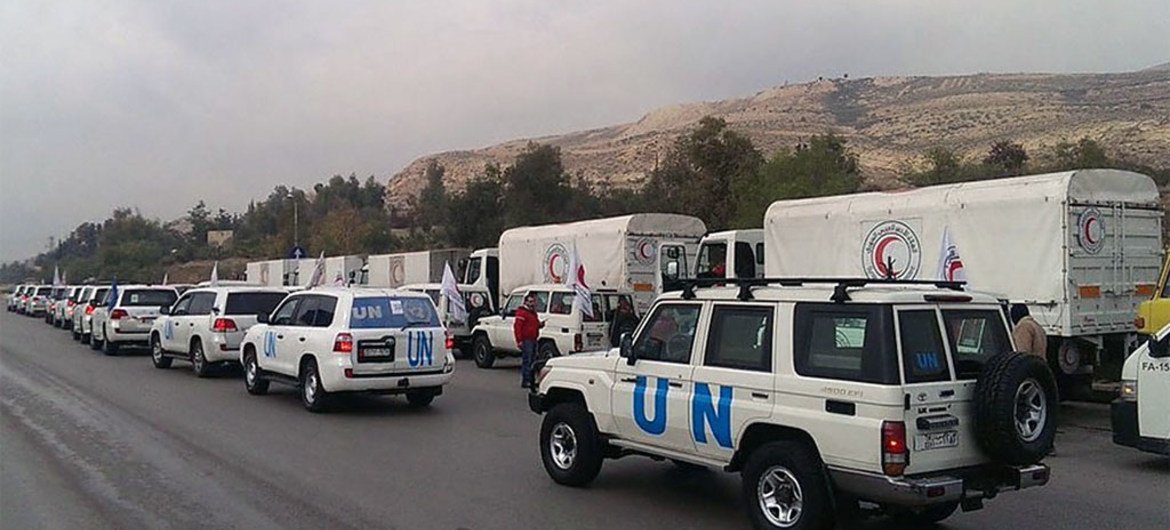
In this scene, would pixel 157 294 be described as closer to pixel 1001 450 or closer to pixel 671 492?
pixel 671 492

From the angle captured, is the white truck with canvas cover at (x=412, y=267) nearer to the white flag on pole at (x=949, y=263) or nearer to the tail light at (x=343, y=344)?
the tail light at (x=343, y=344)

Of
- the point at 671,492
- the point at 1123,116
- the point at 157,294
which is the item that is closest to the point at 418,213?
the point at 1123,116

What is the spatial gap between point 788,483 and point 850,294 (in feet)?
4.47

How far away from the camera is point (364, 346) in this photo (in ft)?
46.6

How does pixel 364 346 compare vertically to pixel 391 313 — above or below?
below

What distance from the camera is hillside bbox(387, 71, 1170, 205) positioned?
63719 millimetres

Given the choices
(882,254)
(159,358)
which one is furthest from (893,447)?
(159,358)

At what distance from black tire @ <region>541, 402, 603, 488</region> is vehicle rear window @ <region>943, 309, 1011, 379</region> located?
3.26 m

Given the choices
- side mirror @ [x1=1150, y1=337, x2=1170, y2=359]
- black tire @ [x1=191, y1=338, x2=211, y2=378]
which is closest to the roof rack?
side mirror @ [x1=1150, y1=337, x2=1170, y2=359]

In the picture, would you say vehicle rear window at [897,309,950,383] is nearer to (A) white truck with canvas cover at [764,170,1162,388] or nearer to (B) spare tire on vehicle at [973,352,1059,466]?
(B) spare tire on vehicle at [973,352,1059,466]

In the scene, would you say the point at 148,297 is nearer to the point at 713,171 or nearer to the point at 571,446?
the point at 571,446

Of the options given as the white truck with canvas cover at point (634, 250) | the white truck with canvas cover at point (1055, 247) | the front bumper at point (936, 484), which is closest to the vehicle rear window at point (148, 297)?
the white truck with canvas cover at point (634, 250)

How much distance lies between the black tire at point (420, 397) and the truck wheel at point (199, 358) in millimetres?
6310

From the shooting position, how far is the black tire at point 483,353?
893 inches
